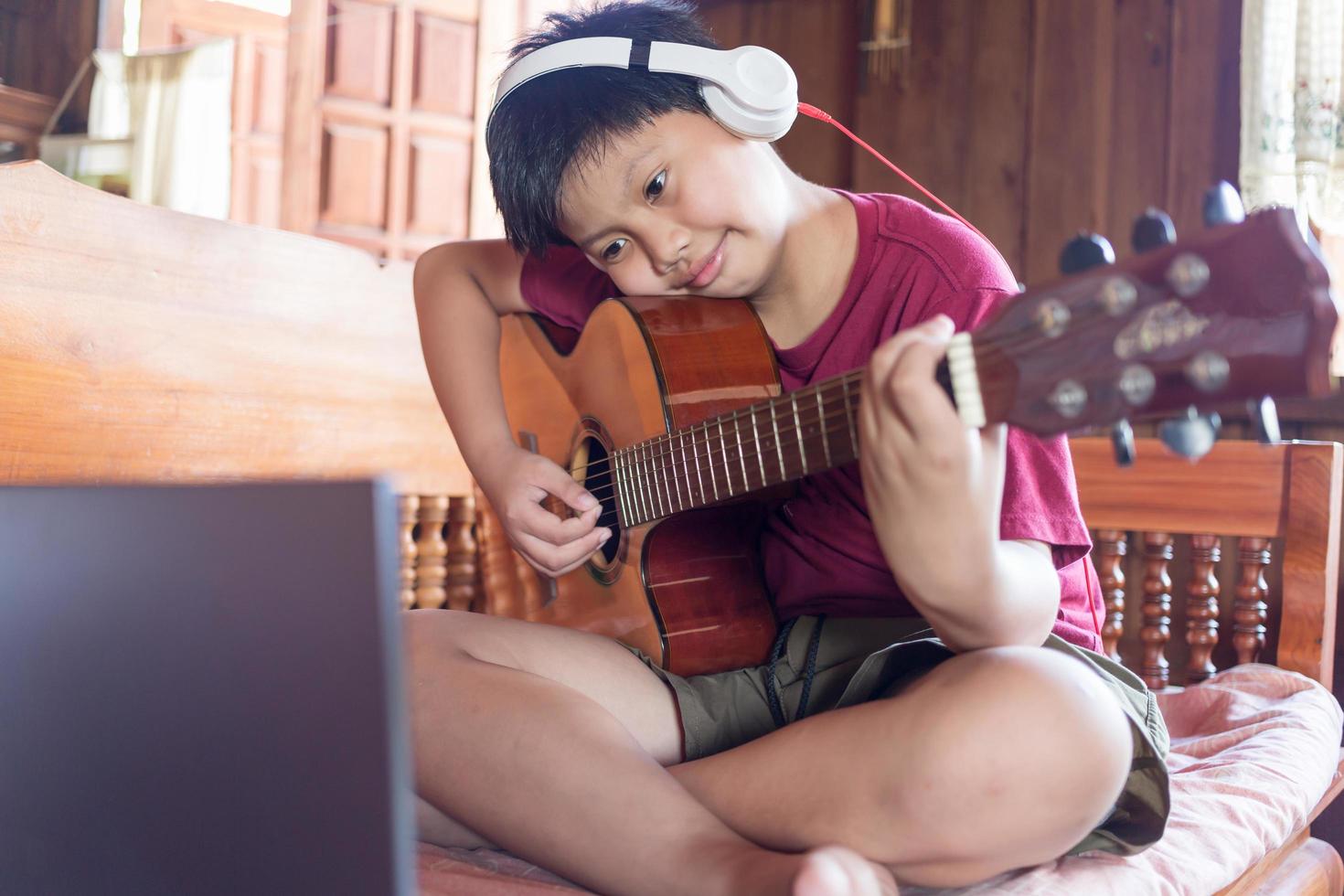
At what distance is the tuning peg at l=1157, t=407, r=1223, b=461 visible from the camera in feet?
1.70

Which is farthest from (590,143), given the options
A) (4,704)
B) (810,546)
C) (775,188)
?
(4,704)

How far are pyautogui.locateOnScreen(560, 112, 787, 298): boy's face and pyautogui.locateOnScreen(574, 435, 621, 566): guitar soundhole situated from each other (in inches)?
8.0

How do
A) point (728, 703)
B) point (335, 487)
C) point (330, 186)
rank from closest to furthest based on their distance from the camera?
1. point (335, 487)
2. point (728, 703)
3. point (330, 186)

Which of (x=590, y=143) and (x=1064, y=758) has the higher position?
(x=590, y=143)

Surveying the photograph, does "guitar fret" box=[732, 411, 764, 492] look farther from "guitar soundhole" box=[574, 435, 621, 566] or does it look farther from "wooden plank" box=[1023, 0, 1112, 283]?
"wooden plank" box=[1023, 0, 1112, 283]

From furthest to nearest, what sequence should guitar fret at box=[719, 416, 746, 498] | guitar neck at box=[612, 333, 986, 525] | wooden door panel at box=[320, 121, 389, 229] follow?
wooden door panel at box=[320, 121, 389, 229] → guitar fret at box=[719, 416, 746, 498] → guitar neck at box=[612, 333, 986, 525]

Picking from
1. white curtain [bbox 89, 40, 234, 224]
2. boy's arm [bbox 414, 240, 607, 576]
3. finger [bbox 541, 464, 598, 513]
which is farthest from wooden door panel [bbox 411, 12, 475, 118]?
finger [bbox 541, 464, 598, 513]

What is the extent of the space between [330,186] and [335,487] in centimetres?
247

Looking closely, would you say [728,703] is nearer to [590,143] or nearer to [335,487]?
[590,143]

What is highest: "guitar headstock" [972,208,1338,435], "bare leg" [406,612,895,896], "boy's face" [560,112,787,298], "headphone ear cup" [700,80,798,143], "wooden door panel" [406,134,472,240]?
"wooden door panel" [406,134,472,240]

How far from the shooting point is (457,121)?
267 cm

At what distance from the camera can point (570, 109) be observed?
37.6 inches

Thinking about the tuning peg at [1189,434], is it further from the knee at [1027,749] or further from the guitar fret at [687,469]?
the guitar fret at [687,469]

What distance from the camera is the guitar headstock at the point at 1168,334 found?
50 cm
